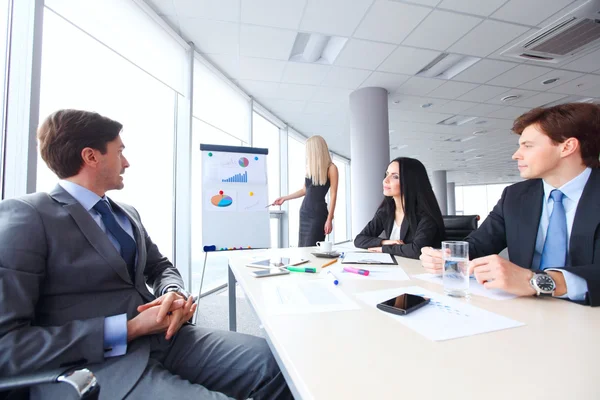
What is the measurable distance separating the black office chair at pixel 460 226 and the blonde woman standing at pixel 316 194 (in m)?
1.09

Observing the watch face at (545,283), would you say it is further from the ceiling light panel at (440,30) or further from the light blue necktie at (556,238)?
the ceiling light panel at (440,30)

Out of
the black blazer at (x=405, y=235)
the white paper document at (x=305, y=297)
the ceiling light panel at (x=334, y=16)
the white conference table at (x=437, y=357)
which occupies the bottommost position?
the white conference table at (x=437, y=357)

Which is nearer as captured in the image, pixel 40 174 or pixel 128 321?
pixel 128 321

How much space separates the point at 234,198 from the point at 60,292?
73.4 inches

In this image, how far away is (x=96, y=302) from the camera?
0.86 metres

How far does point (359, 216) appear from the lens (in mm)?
4254

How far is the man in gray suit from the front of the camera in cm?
70

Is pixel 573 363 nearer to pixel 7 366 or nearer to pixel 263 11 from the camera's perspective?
pixel 7 366

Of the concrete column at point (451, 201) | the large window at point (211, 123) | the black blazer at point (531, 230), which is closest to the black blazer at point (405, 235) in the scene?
the black blazer at point (531, 230)

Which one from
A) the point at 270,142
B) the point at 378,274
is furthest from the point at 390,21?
the point at 270,142

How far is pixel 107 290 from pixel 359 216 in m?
3.69

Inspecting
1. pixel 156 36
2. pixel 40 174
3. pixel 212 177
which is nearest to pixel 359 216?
pixel 212 177

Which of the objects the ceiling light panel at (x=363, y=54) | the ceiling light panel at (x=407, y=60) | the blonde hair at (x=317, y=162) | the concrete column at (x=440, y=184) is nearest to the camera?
the blonde hair at (x=317, y=162)

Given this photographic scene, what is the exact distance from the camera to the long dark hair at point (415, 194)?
6.02 feet
